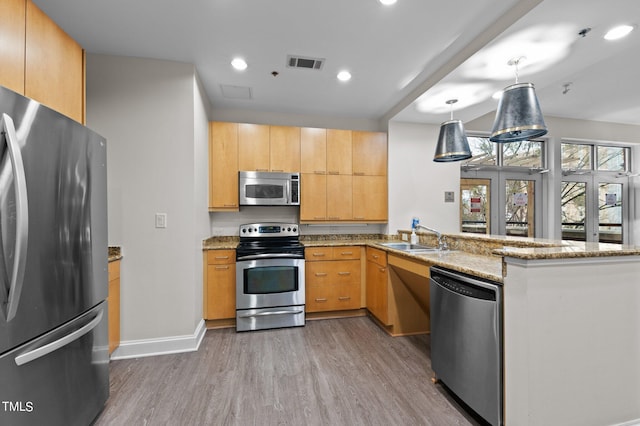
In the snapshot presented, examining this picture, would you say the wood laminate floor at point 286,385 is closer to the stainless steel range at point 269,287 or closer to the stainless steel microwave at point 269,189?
the stainless steel range at point 269,287

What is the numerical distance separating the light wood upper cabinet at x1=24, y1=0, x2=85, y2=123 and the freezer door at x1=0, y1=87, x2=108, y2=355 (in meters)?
0.28

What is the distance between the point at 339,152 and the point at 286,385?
272 cm

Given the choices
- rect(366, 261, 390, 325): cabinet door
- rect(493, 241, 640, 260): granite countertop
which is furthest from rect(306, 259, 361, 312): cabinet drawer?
rect(493, 241, 640, 260): granite countertop

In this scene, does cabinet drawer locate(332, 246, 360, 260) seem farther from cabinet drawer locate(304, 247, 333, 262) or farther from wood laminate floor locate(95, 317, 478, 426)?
wood laminate floor locate(95, 317, 478, 426)

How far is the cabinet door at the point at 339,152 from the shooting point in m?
3.65

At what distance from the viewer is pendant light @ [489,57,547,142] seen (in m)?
1.81

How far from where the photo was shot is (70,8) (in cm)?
186

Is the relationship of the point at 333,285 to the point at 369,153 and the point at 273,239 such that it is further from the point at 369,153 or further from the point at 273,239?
the point at 369,153

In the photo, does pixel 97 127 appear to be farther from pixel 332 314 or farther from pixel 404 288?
pixel 404 288

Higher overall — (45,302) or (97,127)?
(97,127)

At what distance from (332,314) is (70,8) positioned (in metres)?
3.59


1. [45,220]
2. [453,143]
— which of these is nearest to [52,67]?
[45,220]

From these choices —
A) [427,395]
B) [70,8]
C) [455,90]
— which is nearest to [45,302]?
[70,8]

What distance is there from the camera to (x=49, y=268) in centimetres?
123
